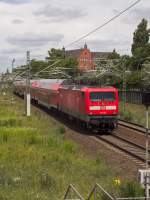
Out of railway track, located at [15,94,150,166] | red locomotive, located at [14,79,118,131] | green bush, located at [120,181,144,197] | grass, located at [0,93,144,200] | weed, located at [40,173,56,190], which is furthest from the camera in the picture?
red locomotive, located at [14,79,118,131]

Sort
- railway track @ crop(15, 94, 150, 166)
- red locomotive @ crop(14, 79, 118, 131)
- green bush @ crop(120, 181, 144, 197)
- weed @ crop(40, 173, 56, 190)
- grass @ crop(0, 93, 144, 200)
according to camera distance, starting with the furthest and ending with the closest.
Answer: red locomotive @ crop(14, 79, 118, 131) < railway track @ crop(15, 94, 150, 166) < weed @ crop(40, 173, 56, 190) < grass @ crop(0, 93, 144, 200) < green bush @ crop(120, 181, 144, 197)

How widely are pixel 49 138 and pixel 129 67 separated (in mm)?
56639

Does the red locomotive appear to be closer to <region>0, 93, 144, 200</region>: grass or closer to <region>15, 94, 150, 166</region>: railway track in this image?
<region>15, 94, 150, 166</region>: railway track

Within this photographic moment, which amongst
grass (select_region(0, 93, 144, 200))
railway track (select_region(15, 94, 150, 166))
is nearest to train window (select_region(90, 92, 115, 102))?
railway track (select_region(15, 94, 150, 166))

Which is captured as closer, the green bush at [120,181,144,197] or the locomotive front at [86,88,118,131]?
the green bush at [120,181,144,197]

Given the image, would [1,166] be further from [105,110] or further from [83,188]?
[105,110]

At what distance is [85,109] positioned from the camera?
2955 centimetres

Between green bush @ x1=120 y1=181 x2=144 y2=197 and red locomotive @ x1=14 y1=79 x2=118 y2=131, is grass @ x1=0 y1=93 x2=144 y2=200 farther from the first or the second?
red locomotive @ x1=14 y1=79 x2=118 y2=131

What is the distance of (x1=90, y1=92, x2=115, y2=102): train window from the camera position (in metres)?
29.5

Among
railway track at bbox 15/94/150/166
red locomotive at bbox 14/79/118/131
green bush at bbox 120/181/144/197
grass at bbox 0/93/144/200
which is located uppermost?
red locomotive at bbox 14/79/118/131

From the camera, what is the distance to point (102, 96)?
29734 millimetres

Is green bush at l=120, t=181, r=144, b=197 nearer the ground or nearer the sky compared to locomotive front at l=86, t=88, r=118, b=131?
nearer the ground

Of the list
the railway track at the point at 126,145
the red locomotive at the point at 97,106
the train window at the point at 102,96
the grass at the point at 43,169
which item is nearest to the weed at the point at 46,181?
the grass at the point at 43,169

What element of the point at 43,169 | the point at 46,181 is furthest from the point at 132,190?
the point at 43,169
